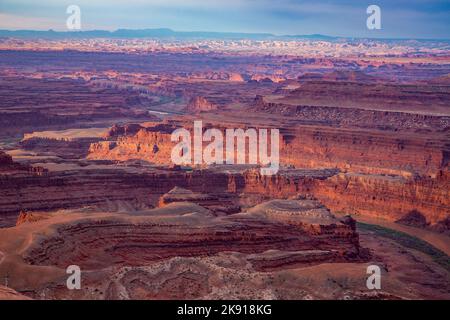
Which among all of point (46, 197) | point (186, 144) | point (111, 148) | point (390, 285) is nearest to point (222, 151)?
point (186, 144)

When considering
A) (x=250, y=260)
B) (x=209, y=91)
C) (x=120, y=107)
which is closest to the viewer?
(x=250, y=260)

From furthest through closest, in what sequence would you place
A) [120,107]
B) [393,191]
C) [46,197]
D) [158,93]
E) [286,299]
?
[158,93] < [120,107] < [393,191] < [46,197] < [286,299]

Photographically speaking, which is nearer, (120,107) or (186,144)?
(186,144)

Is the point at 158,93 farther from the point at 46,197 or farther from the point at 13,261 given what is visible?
the point at 13,261

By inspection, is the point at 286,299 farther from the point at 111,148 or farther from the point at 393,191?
the point at 111,148

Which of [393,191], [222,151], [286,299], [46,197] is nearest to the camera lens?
[286,299]

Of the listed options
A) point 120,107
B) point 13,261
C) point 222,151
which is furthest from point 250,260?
point 120,107

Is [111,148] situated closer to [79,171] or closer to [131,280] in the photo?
[79,171]

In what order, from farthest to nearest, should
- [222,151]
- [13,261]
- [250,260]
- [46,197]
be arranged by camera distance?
[222,151] < [46,197] < [250,260] < [13,261]

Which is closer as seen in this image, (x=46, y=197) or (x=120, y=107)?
(x=46, y=197)
